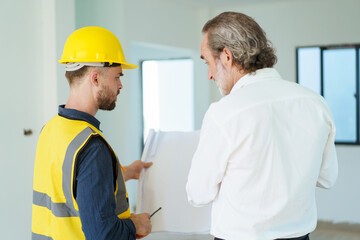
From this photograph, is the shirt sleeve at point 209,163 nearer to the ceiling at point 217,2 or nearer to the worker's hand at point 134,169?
the worker's hand at point 134,169

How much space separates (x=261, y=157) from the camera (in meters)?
1.17

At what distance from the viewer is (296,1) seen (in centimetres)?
572

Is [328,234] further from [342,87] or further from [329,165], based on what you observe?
[329,165]

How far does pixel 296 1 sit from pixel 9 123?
4127 millimetres

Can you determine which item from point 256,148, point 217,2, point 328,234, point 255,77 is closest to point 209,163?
point 256,148

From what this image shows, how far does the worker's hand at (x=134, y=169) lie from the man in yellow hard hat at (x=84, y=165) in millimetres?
258

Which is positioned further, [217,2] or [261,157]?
[217,2]

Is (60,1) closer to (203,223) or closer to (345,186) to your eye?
(203,223)

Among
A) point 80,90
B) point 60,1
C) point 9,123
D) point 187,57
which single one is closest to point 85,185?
point 80,90

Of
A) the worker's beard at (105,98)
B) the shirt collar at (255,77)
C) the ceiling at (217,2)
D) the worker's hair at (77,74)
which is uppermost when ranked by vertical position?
the ceiling at (217,2)

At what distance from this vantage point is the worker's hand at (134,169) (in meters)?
1.76

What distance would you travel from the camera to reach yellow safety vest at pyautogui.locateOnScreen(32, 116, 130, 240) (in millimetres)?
1315

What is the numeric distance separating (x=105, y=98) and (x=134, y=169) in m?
0.42

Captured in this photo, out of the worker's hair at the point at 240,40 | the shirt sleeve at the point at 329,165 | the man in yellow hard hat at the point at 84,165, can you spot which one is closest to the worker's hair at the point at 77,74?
the man in yellow hard hat at the point at 84,165
